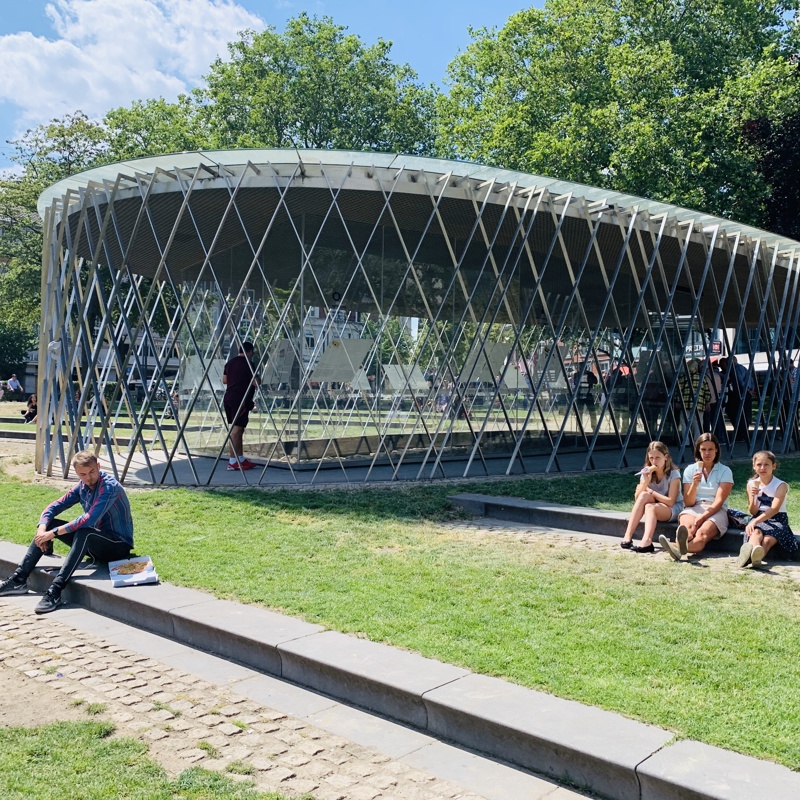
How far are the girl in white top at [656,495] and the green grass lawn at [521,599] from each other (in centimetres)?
40

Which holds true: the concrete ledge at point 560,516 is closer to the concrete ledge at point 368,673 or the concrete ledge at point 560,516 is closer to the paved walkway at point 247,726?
the concrete ledge at point 368,673

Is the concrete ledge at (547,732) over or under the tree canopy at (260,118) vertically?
under

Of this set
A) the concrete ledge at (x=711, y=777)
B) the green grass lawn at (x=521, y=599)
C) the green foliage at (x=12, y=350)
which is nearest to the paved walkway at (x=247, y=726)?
the concrete ledge at (x=711, y=777)

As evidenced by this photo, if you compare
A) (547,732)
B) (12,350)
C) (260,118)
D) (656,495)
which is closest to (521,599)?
(547,732)

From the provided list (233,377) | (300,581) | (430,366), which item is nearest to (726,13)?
(430,366)

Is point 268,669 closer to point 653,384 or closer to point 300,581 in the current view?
point 300,581

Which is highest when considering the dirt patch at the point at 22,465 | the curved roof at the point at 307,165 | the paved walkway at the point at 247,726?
the curved roof at the point at 307,165

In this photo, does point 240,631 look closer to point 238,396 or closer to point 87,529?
point 87,529

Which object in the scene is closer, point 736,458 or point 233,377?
point 233,377

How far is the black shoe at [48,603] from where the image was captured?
267 inches

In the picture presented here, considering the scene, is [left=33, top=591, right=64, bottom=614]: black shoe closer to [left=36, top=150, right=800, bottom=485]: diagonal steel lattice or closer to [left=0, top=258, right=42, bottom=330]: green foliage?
[left=36, top=150, right=800, bottom=485]: diagonal steel lattice

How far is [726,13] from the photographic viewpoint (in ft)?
98.6

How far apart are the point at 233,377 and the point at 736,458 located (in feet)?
30.1

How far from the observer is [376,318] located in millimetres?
13781
